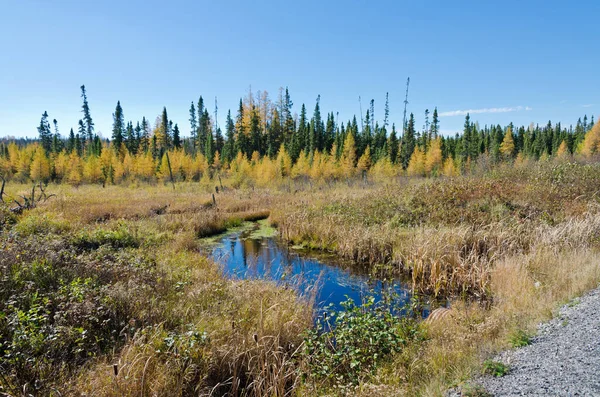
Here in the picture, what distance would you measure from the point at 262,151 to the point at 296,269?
44.4 metres

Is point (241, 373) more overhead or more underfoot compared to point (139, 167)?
more underfoot

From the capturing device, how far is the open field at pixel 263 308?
11.4ft

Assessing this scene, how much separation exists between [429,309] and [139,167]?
43.5m

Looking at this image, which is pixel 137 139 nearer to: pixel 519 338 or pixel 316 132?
pixel 316 132

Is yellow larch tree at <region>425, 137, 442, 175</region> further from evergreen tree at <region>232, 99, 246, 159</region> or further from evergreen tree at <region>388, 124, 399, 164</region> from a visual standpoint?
evergreen tree at <region>232, 99, 246, 159</region>

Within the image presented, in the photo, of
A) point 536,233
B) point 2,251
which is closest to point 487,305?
point 536,233

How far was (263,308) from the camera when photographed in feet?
18.2

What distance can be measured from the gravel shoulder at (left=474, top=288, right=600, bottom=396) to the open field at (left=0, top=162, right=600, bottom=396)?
29 centimetres

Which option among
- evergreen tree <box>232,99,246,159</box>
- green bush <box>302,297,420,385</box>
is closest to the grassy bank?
green bush <box>302,297,420,385</box>

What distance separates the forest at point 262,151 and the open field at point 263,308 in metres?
24.2

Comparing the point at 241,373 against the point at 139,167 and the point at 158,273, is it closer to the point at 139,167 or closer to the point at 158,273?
the point at 158,273

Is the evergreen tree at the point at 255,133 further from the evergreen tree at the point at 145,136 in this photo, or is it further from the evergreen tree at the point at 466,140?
the evergreen tree at the point at 466,140

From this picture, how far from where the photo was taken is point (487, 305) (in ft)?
21.9

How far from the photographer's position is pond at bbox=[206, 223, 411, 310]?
782 cm
